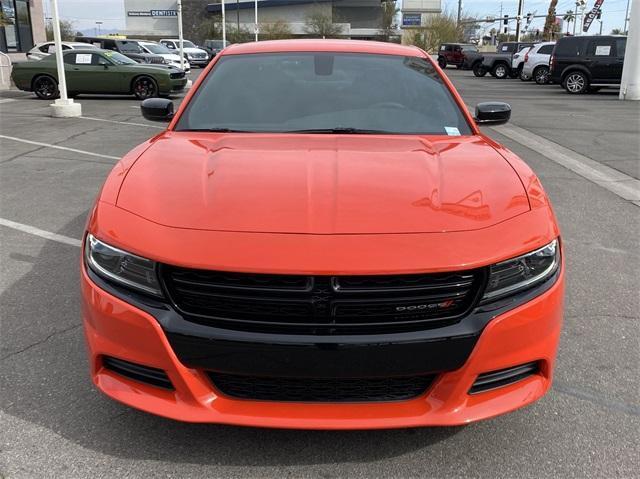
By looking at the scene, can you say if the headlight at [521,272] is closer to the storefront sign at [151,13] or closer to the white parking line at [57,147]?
the white parking line at [57,147]

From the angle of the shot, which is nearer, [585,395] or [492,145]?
[585,395]

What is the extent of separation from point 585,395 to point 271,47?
9.32 feet

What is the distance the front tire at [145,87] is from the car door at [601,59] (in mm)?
14940

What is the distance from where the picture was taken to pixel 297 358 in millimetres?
2068

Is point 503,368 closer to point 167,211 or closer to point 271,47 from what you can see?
point 167,211

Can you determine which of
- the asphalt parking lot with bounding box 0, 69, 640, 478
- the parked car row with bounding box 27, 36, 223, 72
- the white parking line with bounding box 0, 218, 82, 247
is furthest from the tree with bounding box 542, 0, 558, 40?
the white parking line with bounding box 0, 218, 82, 247

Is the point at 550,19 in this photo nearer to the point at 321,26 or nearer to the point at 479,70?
the point at 479,70

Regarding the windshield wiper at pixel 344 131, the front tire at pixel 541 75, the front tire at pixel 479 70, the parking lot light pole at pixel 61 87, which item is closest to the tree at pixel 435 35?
the front tire at pixel 479 70

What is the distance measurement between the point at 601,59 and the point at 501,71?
12722 millimetres

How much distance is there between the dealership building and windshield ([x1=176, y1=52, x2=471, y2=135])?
7863 cm

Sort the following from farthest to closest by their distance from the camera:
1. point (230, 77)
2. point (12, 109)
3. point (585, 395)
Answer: point (12, 109) < point (230, 77) < point (585, 395)

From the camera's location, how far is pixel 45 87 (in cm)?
1767

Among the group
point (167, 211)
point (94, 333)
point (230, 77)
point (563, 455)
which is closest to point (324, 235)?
point (167, 211)

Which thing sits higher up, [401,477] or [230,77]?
[230,77]
